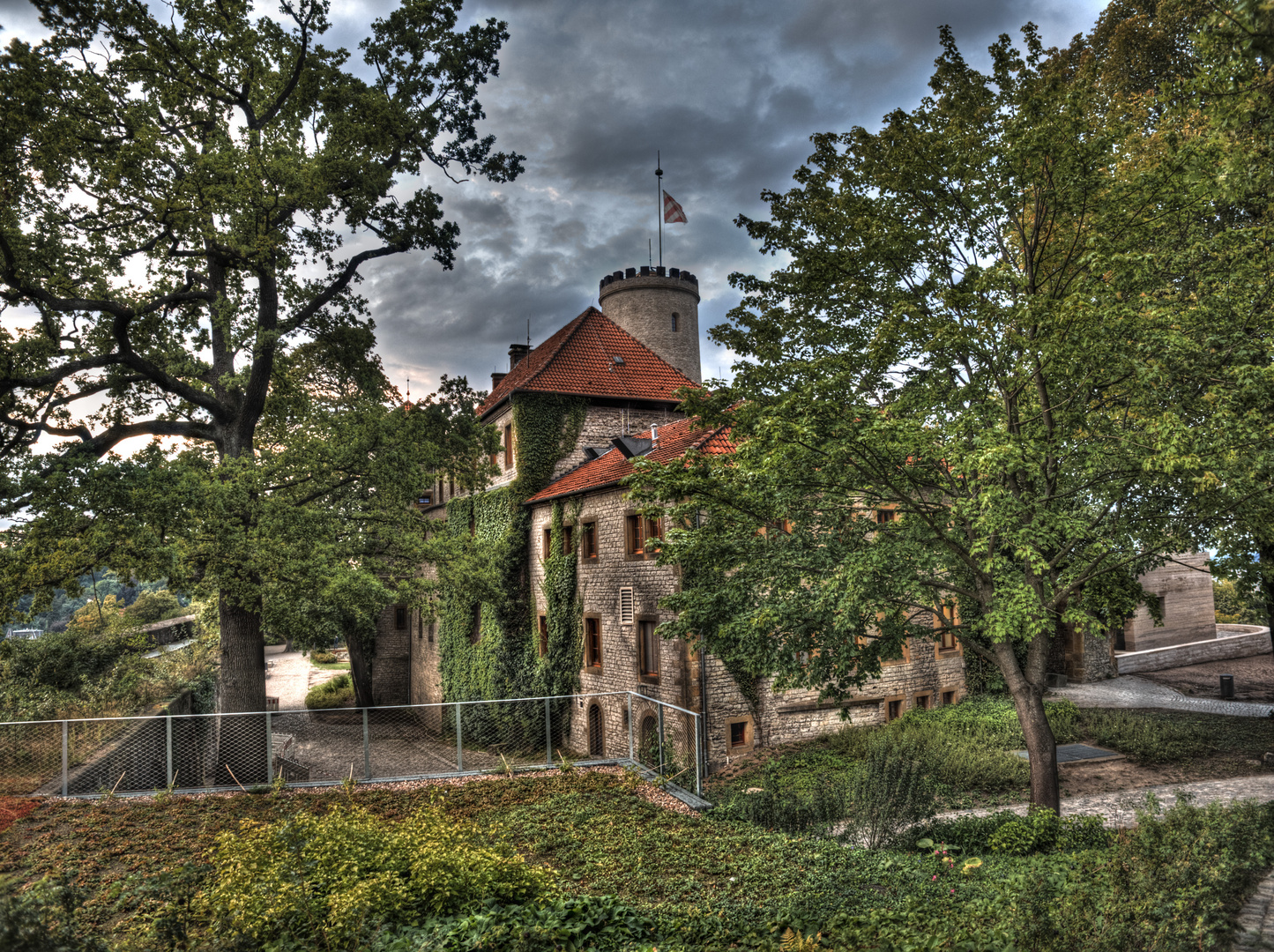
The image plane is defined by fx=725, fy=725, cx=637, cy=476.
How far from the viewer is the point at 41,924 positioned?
3.89 metres

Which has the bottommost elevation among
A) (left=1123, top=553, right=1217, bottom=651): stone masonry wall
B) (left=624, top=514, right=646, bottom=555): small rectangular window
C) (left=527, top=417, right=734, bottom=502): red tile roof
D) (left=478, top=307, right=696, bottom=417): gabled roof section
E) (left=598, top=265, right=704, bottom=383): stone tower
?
(left=1123, top=553, right=1217, bottom=651): stone masonry wall

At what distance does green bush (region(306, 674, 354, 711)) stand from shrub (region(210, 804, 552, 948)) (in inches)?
1509

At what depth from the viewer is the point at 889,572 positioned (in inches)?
422

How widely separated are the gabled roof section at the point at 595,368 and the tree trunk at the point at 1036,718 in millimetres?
17039

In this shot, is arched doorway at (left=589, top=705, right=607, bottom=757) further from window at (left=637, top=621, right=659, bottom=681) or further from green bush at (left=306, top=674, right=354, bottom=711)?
green bush at (left=306, top=674, right=354, bottom=711)

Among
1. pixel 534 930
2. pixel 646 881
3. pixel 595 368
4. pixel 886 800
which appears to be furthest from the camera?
pixel 595 368

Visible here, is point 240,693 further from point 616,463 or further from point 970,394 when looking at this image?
point 970,394

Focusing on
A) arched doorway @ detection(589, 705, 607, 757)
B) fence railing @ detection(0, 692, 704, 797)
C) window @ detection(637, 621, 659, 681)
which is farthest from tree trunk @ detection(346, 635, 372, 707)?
window @ detection(637, 621, 659, 681)

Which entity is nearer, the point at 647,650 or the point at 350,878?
the point at 350,878

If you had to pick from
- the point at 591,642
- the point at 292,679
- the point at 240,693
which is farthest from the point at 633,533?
the point at 292,679

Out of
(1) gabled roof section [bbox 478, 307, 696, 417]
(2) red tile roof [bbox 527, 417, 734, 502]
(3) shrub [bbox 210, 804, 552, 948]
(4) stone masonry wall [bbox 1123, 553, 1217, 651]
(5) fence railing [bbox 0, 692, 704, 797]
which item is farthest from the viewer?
(4) stone masonry wall [bbox 1123, 553, 1217, 651]

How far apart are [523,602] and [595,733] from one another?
6.23 meters

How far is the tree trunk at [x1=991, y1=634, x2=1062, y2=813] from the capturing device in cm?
1119

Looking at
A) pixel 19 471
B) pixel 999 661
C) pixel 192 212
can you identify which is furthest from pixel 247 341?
pixel 999 661
